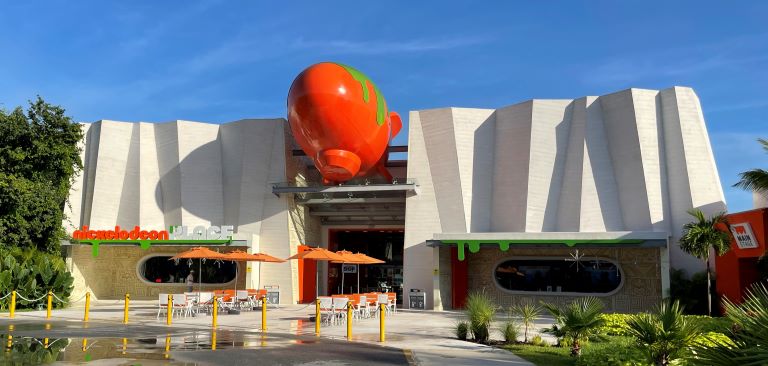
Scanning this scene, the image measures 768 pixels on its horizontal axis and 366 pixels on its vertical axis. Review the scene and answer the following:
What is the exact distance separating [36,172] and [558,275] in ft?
82.6

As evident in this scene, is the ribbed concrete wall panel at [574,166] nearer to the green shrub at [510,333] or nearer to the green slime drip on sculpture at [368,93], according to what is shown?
the green slime drip on sculpture at [368,93]

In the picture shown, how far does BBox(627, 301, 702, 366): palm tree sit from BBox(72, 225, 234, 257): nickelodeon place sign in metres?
23.4

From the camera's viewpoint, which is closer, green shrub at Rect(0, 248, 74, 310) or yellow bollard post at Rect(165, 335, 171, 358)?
yellow bollard post at Rect(165, 335, 171, 358)

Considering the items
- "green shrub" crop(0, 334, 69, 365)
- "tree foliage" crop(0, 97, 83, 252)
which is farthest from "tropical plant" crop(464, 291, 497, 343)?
"tree foliage" crop(0, 97, 83, 252)

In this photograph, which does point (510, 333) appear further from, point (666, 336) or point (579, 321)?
point (666, 336)

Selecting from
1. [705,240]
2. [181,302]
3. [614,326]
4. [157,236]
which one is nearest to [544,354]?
[614,326]

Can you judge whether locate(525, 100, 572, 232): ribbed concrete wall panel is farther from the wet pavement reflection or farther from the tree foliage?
the tree foliage

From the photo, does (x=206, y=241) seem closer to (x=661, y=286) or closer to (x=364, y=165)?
(x=364, y=165)

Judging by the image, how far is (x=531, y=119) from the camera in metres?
28.5

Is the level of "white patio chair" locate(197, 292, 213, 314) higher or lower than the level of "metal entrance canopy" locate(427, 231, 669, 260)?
lower

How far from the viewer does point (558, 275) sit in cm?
2767

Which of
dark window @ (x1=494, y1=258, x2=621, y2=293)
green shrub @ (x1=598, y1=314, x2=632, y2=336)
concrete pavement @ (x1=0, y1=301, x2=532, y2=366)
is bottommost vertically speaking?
concrete pavement @ (x1=0, y1=301, x2=532, y2=366)

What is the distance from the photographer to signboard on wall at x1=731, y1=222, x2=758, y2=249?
19.8 meters

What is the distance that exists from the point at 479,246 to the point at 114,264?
19129 millimetres
